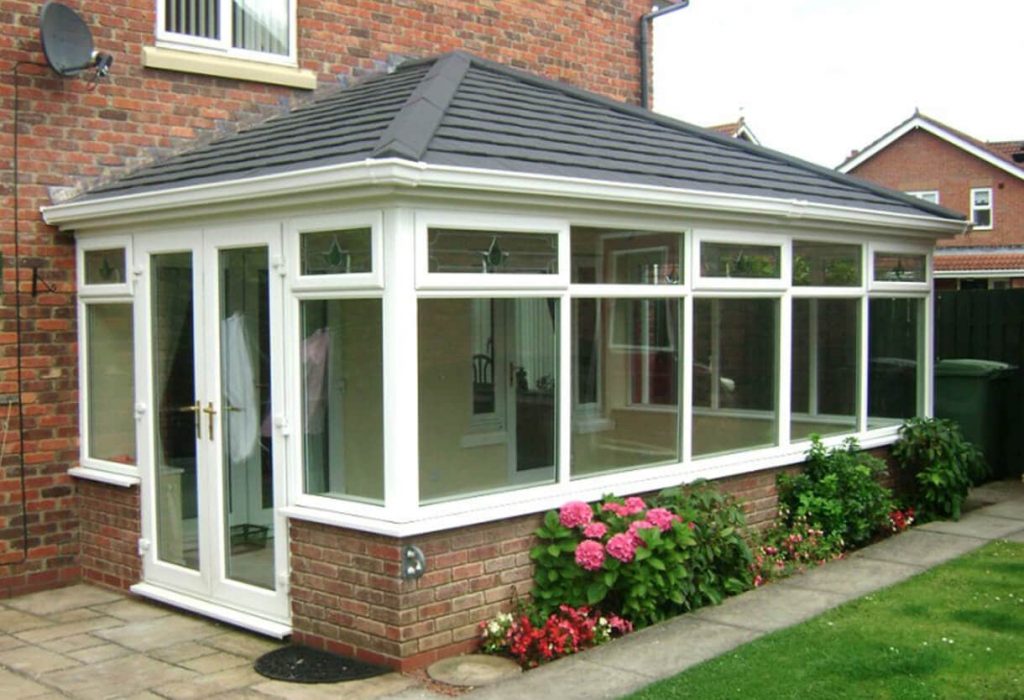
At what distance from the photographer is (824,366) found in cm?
920

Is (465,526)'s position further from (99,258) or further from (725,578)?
(99,258)

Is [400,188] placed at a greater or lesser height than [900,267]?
greater

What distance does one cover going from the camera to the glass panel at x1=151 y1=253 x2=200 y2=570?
7164 millimetres

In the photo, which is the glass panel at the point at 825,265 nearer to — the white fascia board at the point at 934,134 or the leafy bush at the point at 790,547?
the leafy bush at the point at 790,547

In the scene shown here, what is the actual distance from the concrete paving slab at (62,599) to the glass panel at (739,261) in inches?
183

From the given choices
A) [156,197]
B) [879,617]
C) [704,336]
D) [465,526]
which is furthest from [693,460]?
[156,197]

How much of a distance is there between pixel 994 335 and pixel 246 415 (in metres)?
8.68

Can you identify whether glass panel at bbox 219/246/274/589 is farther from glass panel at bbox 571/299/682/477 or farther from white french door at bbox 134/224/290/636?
glass panel at bbox 571/299/682/477

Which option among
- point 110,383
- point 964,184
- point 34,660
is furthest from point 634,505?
point 964,184

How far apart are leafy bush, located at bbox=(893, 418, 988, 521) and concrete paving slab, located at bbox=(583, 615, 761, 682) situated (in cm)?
367

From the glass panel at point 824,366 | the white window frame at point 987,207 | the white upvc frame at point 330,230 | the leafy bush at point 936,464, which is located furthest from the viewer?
the white window frame at point 987,207

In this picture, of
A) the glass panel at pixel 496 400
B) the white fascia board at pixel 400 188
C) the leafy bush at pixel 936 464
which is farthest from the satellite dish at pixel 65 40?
the leafy bush at pixel 936 464

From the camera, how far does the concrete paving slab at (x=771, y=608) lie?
6.62 meters

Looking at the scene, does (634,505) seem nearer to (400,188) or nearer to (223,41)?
(400,188)
